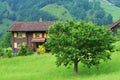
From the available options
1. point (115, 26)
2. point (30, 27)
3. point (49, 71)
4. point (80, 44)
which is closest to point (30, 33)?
point (30, 27)

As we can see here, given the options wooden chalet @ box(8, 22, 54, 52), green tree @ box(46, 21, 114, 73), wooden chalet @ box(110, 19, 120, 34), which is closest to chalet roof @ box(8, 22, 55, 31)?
wooden chalet @ box(8, 22, 54, 52)

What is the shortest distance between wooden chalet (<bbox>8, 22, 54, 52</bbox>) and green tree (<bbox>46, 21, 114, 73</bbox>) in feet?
154

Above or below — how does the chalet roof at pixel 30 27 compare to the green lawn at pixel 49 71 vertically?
above

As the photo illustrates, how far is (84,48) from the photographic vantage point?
166 feet

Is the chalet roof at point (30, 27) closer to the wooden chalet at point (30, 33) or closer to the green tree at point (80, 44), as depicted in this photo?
the wooden chalet at point (30, 33)

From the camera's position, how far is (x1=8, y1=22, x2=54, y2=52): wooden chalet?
3907 inches

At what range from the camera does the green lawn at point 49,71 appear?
4802cm

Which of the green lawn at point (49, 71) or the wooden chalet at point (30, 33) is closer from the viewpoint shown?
the green lawn at point (49, 71)

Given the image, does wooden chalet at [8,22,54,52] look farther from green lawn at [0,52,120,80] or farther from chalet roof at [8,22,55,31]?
green lawn at [0,52,120,80]

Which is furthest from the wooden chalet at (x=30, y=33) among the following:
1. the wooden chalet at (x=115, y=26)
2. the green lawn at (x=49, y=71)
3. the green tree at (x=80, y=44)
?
the green tree at (x=80, y=44)

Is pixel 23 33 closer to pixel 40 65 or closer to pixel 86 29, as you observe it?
pixel 40 65

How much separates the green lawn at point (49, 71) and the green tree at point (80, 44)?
4.39 ft

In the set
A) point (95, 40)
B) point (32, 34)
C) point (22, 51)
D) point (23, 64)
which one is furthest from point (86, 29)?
point (32, 34)

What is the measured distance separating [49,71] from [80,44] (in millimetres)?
6494
